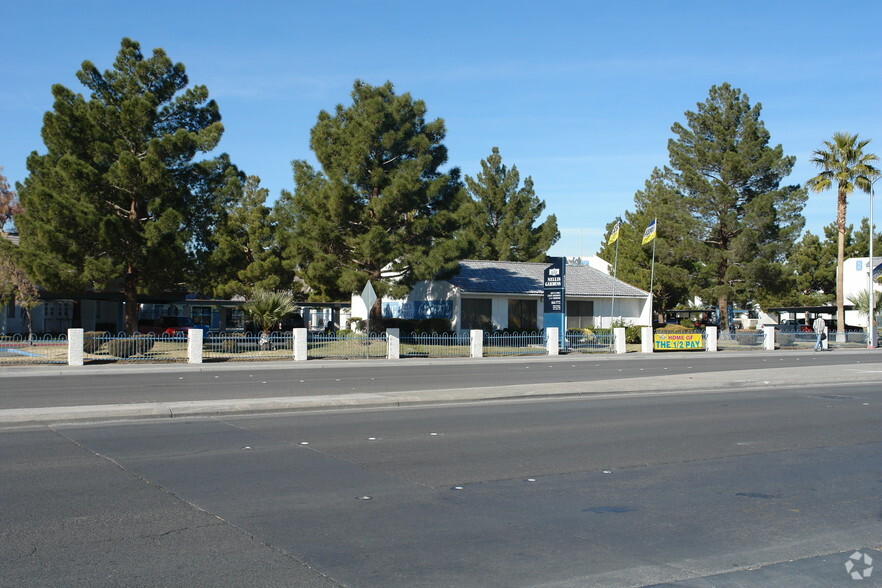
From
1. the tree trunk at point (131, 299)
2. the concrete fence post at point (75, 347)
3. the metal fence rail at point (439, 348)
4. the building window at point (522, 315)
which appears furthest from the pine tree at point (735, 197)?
the concrete fence post at point (75, 347)

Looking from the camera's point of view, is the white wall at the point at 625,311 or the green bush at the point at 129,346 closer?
the green bush at the point at 129,346

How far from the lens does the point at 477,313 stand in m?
44.5

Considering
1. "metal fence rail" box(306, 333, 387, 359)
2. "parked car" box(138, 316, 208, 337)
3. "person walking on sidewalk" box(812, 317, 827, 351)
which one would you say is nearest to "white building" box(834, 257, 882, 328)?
"person walking on sidewalk" box(812, 317, 827, 351)

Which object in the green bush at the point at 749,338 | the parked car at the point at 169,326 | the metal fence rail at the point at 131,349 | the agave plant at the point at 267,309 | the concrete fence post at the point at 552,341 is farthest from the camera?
the parked car at the point at 169,326

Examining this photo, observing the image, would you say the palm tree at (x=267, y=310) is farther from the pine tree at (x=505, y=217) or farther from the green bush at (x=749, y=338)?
the pine tree at (x=505, y=217)

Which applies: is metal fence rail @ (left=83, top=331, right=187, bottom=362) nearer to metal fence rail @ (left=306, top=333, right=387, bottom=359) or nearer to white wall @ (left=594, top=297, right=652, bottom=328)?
metal fence rail @ (left=306, top=333, right=387, bottom=359)

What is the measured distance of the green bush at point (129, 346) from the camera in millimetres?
29875

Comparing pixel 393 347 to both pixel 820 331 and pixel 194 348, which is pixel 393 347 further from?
pixel 820 331

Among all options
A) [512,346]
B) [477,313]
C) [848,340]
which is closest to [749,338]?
[848,340]

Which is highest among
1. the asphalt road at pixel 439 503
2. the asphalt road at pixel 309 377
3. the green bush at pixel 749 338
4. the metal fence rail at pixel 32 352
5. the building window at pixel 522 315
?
the building window at pixel 522 315

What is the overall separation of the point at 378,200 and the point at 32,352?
1532 centimetres

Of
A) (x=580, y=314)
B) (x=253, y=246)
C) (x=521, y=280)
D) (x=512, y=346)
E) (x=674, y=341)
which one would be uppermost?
(x=253, y=246)

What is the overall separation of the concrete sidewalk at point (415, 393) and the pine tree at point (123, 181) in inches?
326

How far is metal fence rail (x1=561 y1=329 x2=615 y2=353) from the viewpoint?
38719mm
